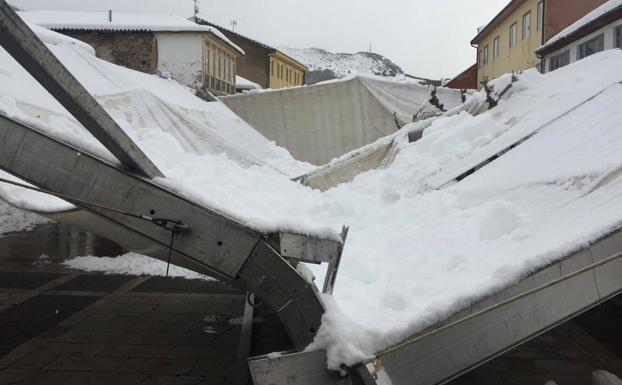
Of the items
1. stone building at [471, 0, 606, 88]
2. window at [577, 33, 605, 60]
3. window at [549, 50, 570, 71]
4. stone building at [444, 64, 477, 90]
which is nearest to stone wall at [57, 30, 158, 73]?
stone building at [471, 0, 606, 88]

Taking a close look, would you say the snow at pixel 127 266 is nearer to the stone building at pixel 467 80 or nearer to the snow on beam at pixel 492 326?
the snow on beam at pixel 492 326

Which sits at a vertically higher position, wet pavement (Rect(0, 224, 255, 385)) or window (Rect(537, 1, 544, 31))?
window (Rect(537, 1, 544, 31))

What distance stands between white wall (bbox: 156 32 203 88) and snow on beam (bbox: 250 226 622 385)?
885 inches

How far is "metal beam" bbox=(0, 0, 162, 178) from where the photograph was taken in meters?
2.00

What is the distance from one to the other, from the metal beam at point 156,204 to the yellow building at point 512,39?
62.2 ft

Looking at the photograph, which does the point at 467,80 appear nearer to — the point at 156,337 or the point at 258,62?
the point at 258,62

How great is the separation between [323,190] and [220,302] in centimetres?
262

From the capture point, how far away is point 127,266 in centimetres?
728

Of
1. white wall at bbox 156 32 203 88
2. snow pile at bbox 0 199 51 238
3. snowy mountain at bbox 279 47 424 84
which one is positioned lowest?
snow pile at bbox 0 199 51 238

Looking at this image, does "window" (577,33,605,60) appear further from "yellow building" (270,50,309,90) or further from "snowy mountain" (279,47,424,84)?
"snowy mountain" (279,47,424,84)

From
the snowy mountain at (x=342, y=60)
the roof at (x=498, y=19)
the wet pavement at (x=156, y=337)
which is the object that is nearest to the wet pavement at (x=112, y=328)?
the wet pavement at (x=156, y=337)

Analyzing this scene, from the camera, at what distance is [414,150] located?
7.11 metres

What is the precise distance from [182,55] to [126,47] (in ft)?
8.83

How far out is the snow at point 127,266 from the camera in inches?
273
